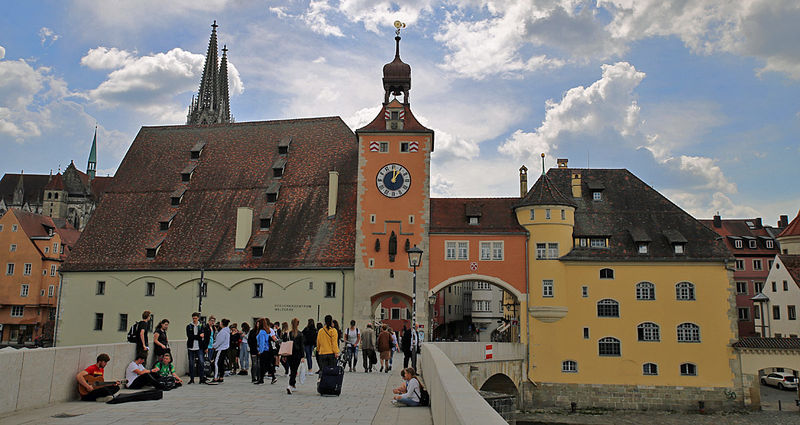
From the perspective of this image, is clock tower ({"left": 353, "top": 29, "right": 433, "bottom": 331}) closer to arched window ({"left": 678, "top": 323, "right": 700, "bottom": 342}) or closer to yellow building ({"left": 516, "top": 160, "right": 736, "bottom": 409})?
yellow building ({"left": 516, "top": 160, "right": 736, "bottom": 409})

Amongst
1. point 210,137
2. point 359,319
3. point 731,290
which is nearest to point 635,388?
point 731,290

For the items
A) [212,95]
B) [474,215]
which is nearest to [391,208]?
[474,215]

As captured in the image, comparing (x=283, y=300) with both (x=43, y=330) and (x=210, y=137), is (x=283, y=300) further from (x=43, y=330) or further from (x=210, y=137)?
(x=43, y=330)

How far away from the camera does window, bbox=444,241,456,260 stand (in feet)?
145

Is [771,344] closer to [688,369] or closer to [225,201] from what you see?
[688,369]

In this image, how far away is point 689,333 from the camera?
145ft

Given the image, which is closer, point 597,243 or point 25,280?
point 597,243

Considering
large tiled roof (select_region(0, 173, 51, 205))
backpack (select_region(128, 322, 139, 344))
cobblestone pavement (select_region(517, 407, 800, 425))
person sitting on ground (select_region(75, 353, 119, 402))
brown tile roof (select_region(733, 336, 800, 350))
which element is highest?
large tiled roof (select_region(0, 173, 51, 205))

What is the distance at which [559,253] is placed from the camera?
1764 inches

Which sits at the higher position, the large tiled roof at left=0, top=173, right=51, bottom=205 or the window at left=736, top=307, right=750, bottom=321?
the large tiled roof at left=0, top=173, right=51, bottom=205

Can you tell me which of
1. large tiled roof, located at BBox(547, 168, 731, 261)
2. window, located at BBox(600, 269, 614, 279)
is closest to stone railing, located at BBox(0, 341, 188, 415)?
large tiled roof, located at BBox(547, 168, 731, 261)

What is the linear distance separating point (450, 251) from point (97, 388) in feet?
106

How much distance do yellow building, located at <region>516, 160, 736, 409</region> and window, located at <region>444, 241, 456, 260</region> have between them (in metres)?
5.19

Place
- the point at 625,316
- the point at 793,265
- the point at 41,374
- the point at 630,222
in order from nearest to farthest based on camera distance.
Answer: the point at 41,374 → the point at 625,316 → the point at 630,222 → the point at 793,265
